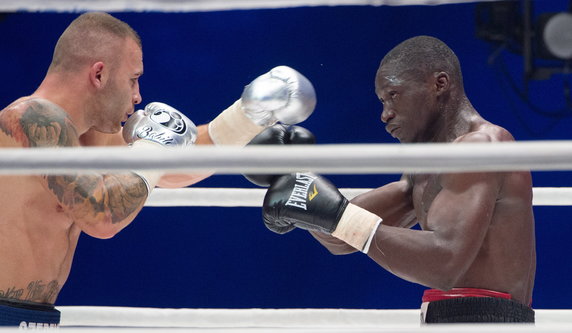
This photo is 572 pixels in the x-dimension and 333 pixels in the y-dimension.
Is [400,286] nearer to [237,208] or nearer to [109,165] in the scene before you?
[237,208]

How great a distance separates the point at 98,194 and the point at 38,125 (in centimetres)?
20

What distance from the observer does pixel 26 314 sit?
1.74m

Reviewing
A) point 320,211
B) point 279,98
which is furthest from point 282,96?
point 320,211

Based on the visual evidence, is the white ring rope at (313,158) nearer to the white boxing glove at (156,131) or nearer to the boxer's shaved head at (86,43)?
the white boxing glove at (156,131)

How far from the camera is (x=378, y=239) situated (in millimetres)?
1780

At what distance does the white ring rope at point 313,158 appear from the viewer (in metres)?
0.82

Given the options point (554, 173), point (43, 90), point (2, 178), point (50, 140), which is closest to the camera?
point (50, 140)

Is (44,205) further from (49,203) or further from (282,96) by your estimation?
(282,96)

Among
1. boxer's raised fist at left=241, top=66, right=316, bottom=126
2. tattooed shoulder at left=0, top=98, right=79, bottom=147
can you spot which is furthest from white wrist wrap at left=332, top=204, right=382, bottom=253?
tattooed shoulder at left=0, top=98, right=79, bottom=147

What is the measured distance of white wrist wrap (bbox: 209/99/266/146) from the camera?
2.12 meters

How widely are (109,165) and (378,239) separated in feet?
3.40

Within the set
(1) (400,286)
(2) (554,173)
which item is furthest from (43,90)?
(2) (554,173)

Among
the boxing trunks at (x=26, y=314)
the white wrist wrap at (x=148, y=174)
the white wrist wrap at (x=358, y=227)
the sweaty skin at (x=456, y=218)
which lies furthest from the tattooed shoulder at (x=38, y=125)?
the sweaty skin at (x=456, y=218)

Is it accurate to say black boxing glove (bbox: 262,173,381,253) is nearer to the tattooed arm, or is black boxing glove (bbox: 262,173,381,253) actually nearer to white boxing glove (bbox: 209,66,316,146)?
white boxing glove (bbox: 209,66,316,146)
